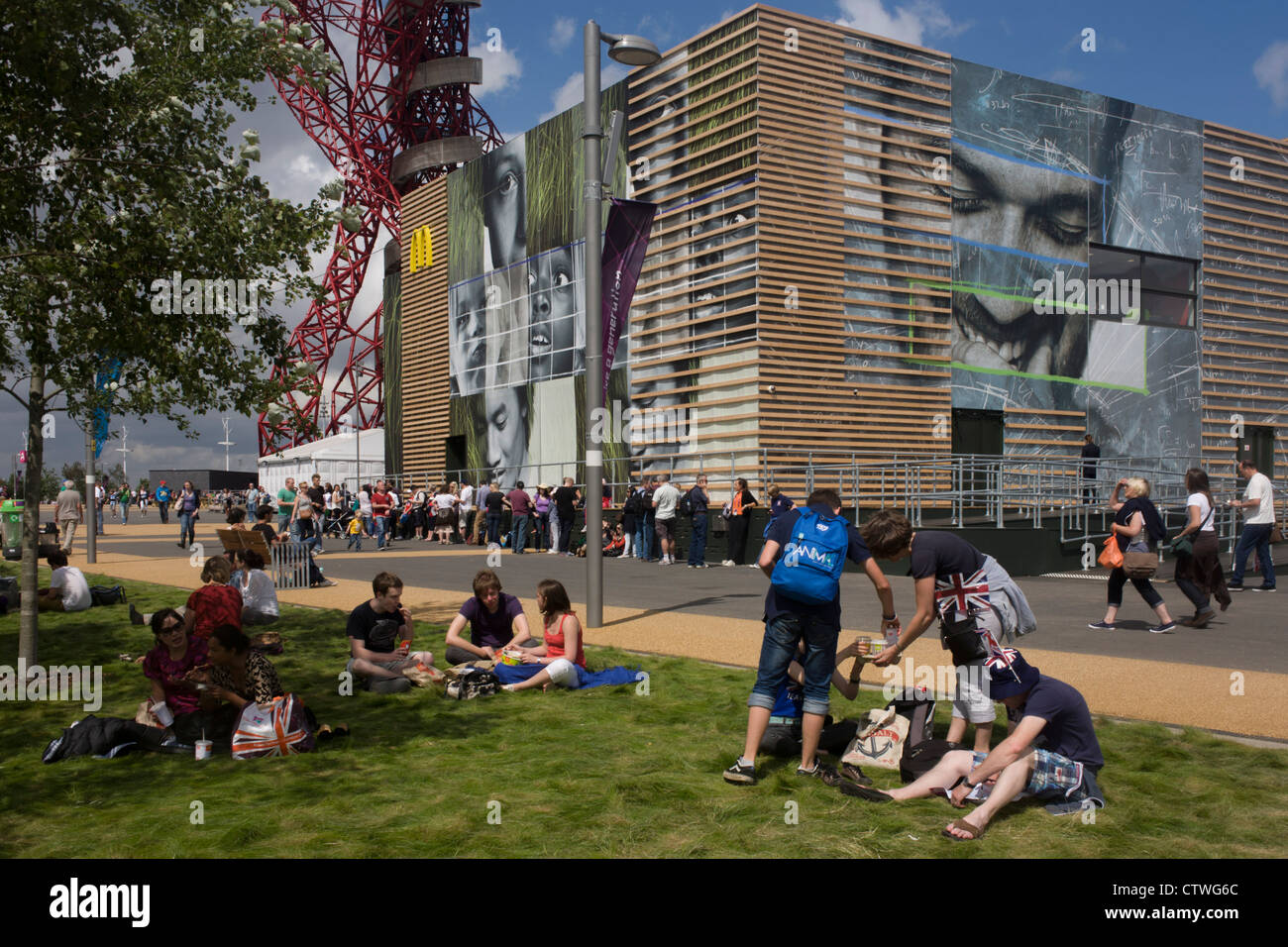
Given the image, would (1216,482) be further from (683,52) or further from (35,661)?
(35,661)

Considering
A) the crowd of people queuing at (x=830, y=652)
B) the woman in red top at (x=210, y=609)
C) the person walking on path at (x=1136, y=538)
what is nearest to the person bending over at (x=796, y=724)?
the crowd of people queuing at (x=830, y=652)

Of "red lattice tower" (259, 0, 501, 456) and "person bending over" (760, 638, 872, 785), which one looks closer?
"person bending over" (760, 638, 872, 785)

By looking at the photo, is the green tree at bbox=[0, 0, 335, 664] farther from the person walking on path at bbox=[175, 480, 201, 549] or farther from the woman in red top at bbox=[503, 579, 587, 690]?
the person walking on path at bbox=[175, 480, 201, 549]

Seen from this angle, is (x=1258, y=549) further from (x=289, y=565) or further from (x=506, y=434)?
(x=506, y=434)

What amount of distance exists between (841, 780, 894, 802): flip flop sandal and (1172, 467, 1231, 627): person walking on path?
781 cm

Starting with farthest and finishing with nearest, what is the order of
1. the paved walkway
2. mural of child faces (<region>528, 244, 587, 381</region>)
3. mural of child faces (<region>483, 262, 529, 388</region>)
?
mural of child faces (<region>483, 262, 529, 388</region>) < mural of child faces (<region>528, 244, 587, 381</region>) < the paved walkway

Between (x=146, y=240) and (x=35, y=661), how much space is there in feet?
13.0

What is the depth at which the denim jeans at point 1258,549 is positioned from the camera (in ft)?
47.5

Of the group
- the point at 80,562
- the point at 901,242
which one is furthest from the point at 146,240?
the point at 901,242

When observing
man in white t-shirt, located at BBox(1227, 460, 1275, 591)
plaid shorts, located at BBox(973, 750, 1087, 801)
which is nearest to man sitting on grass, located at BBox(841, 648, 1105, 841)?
plaid shorts, located at BBox(973, 750, 1087, 801)

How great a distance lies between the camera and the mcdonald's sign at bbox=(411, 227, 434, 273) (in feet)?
115

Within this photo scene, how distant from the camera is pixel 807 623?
18.3ft

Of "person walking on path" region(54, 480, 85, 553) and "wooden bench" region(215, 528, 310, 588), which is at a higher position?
"person walking on path" region(54, 480, 85, 553)

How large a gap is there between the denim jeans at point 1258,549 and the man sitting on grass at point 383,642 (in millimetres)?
12343
